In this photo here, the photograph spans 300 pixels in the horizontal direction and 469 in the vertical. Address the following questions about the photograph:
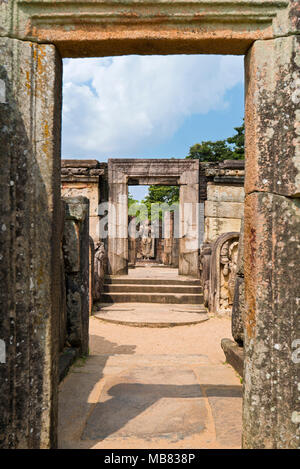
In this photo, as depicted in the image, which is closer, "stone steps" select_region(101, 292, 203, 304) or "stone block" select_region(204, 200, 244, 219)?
"stone steps" select_region(101, 292, 203, 304)

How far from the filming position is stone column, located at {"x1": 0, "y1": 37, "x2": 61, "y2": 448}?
1677 millimetres

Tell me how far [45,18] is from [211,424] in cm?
248

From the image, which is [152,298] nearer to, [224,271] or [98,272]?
[98,272]

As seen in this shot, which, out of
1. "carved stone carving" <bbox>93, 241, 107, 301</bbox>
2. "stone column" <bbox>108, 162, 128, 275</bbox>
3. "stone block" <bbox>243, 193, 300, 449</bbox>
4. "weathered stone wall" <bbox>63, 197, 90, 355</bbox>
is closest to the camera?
"stone block" <bbox>243, 193, 300, 449</bbox>

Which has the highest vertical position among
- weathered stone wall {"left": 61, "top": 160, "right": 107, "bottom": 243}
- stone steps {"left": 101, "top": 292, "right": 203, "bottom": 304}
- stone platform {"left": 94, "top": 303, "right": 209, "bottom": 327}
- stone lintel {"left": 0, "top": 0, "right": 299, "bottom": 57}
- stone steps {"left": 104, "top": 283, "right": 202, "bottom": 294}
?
weathered stone wall {"left": 61, "top": 160, "right": 107, "bottom": 243}

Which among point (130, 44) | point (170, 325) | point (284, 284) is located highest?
point (130, 44)

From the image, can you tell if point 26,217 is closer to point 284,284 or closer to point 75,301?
point 284,284

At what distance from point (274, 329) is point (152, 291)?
20.9 feet

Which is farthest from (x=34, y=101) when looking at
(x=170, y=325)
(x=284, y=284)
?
(x=170, y=325)

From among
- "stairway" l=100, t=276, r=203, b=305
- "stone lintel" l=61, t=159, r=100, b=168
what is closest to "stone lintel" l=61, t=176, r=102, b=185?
"stone lintel" l=61, t=159, r=100, b=168

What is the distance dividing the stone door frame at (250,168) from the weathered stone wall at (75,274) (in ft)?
5.27

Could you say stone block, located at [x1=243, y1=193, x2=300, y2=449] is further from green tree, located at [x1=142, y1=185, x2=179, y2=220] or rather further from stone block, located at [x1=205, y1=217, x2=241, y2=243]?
green tree, located at [x1=142, y1=185, x2=179, y2=220]

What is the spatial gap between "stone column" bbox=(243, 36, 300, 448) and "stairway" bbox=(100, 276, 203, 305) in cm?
600

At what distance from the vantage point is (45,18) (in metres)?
1.74
